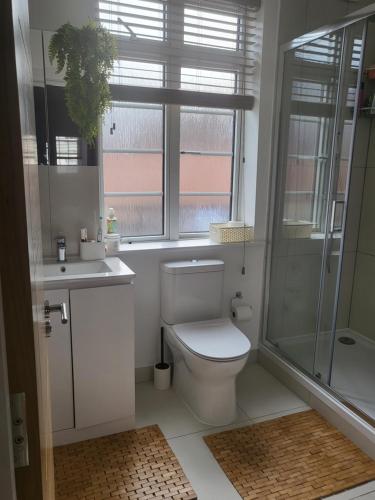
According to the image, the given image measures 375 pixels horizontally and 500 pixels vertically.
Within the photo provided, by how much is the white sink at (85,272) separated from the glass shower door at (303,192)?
1.15 m

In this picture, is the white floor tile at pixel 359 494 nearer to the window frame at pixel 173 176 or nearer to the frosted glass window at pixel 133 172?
the window frame at pixel 173 176

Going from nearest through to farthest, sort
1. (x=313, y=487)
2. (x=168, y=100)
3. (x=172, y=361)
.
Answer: (x=313, y=487)
(x=168, y=100)
(x=172, y=361)

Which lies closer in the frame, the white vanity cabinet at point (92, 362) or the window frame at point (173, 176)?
the white vanity cabinet at point (92, 362)

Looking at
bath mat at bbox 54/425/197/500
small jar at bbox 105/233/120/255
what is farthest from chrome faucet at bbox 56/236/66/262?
bath mat at bbox 54/425/197/500

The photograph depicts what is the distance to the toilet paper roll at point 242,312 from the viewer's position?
2.83 m

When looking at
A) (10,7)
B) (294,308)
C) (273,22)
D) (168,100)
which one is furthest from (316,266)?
(10,7)

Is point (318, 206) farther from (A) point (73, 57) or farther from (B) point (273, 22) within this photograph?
(A) point (73, 57)

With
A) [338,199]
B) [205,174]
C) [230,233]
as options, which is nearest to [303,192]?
[338,199]

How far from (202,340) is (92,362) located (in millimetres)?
604

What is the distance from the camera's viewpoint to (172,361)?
2.75m

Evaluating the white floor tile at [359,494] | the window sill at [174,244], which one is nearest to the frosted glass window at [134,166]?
the window sill at [174,244]

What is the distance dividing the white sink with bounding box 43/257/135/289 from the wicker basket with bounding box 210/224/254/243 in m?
0.71

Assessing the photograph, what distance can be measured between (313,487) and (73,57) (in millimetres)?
2384

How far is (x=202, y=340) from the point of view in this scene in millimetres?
2322
